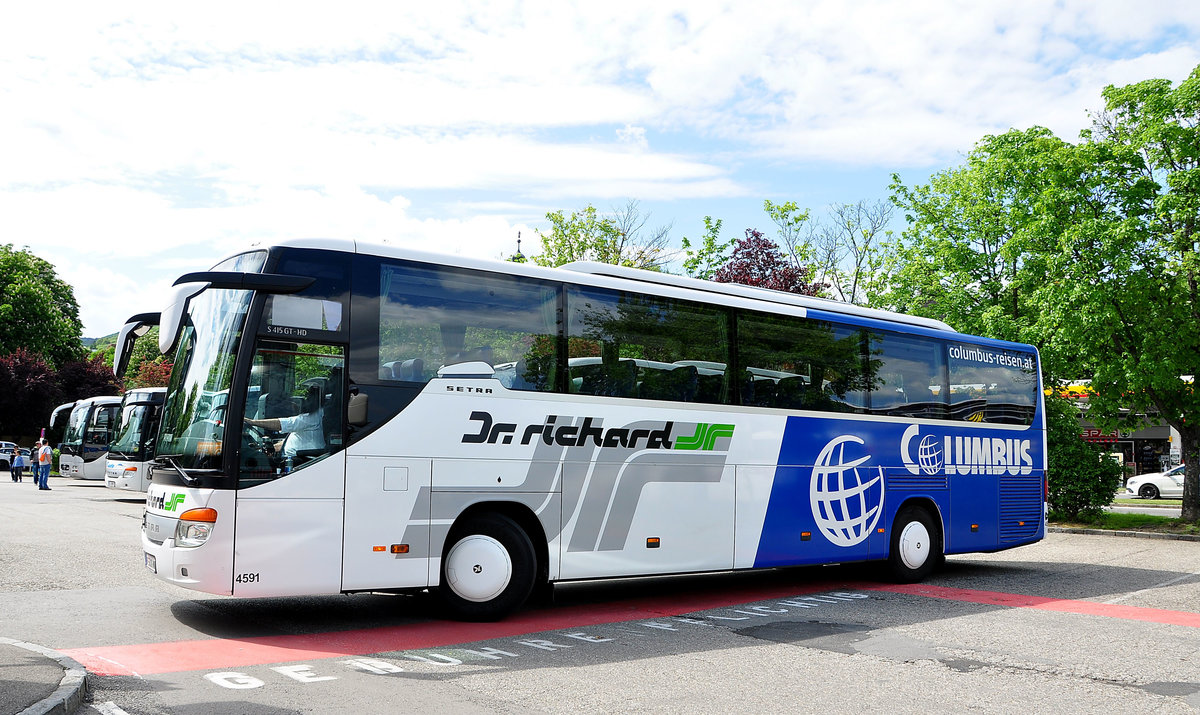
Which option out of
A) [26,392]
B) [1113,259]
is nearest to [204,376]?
[1113,259]

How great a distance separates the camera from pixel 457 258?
31.6 ft

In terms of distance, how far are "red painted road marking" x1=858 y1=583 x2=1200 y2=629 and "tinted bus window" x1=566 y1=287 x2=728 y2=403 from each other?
4.05 metres

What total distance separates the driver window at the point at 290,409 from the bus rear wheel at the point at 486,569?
1.61 metres

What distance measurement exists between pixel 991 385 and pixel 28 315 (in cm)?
6491

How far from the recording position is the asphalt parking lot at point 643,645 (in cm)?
674

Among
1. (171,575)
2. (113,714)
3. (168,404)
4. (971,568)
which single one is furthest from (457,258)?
(971,568)

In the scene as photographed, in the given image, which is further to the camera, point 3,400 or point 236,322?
point 3,400

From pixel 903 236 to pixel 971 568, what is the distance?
13669 millimetres

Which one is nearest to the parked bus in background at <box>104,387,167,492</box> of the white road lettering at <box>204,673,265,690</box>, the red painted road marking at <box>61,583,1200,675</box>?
the red painted road marking at <box>61,583,1200,675</box>

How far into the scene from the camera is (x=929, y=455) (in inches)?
548

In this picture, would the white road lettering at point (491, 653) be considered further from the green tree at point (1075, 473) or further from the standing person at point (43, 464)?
the standing person at point (43, 464)

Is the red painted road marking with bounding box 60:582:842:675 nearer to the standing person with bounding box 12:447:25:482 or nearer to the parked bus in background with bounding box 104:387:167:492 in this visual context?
the parked bus in background with bounding box 104:387:167:492

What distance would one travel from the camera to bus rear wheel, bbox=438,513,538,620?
9438 mm

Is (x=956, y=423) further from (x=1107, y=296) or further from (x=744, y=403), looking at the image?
(x=1107, y=296)
